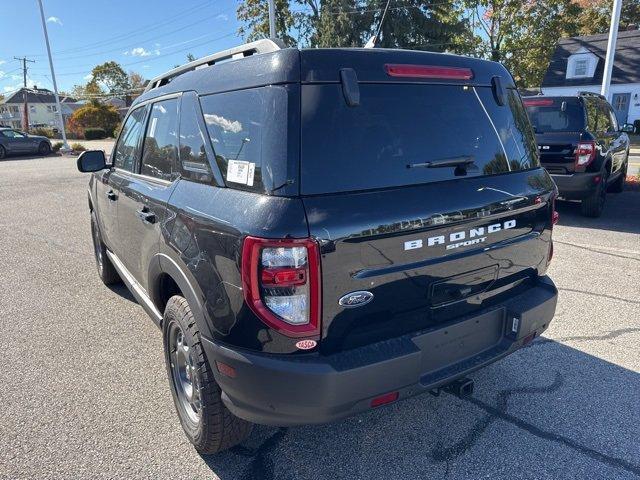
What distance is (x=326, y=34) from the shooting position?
27.6m

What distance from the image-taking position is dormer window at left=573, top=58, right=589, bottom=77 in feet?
103

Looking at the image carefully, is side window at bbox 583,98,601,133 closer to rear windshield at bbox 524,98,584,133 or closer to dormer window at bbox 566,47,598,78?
rear windshield at bbox 524,98,584,133

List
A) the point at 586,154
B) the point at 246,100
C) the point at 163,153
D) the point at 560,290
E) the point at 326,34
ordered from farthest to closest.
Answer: the point at 326,34, the point at 586,154, the point at 560,290, the point at 163,153, the point at 246,100

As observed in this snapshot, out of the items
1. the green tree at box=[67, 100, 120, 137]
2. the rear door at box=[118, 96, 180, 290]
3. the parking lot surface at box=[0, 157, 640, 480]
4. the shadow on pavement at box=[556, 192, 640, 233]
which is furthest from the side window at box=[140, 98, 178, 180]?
the green tree at box=[67, 100, 120, 137]

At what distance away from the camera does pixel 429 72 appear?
2.26 m

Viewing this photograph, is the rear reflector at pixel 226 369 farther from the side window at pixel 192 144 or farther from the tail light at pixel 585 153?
the tail light at pixel 585 153

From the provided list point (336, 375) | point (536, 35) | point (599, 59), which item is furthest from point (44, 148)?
point (599, 59)

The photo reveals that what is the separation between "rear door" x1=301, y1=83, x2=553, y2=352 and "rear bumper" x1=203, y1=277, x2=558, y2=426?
8 centimetres

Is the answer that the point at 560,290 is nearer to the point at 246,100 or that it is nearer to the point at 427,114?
the point at 427,114

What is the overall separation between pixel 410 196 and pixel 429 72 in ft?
2.19

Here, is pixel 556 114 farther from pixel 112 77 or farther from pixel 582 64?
pixel 112 77

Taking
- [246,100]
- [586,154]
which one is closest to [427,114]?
[246,100]

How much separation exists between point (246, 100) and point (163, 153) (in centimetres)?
102

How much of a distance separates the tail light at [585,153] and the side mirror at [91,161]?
21.7 feet
